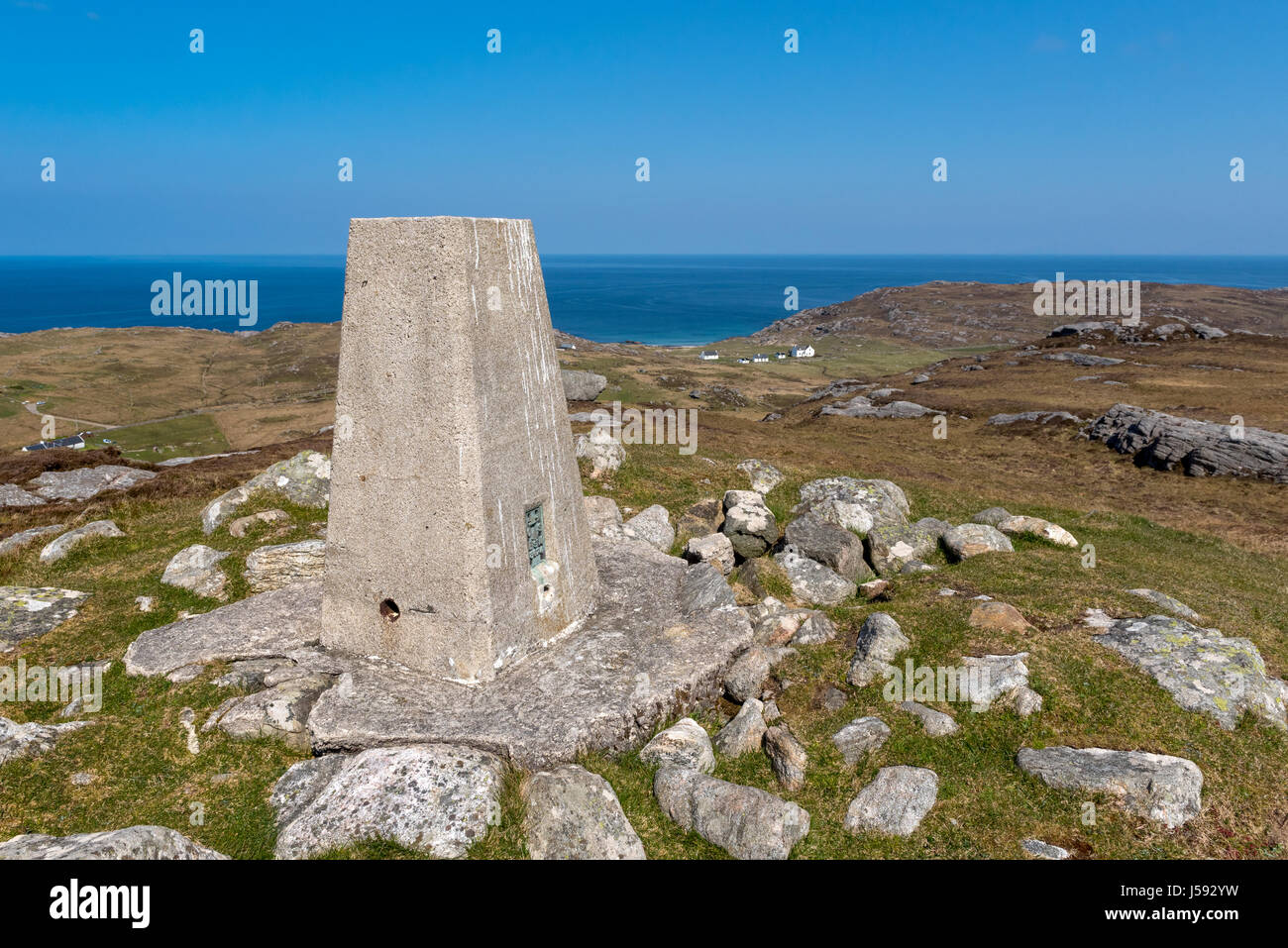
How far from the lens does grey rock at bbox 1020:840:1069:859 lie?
782 centimetres

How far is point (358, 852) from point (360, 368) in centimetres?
627

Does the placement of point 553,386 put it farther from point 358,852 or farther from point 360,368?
point 358,852

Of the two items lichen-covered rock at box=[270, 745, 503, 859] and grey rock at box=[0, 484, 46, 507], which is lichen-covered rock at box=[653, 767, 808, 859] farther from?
grey rock at box=[0, 484, 46, 507]

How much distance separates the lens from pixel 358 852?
758cm

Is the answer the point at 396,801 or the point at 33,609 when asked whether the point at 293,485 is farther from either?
the point at 396,801

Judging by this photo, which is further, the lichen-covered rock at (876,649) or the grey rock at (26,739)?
the lichen-covered rock at (876,649)

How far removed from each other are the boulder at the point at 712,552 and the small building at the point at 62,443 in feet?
186

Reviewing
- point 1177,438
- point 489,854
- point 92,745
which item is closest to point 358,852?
point 489,854

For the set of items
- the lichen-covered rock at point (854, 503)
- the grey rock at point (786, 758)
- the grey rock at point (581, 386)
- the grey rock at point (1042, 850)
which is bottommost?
the grey rock at point (1042, 850)

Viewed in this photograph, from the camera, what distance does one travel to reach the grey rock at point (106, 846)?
6.36m

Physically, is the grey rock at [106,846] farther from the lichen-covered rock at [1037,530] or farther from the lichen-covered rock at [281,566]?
the lichen-covered rock at [1037,530]

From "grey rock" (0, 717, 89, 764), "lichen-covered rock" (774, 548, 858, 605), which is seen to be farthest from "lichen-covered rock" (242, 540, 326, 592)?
"lichen-covered rock" (774, 548, 858, 605)

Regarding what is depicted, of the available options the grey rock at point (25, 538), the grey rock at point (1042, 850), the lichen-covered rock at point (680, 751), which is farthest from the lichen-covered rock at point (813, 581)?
the grey rock at point (25, 538)
